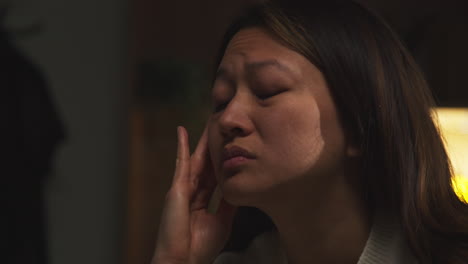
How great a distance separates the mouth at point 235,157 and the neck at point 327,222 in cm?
9

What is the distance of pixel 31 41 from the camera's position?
75.3 inches

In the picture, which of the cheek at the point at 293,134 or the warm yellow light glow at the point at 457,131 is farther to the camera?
the warm yellow light glow at the point at 457,131

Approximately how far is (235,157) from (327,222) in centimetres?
20

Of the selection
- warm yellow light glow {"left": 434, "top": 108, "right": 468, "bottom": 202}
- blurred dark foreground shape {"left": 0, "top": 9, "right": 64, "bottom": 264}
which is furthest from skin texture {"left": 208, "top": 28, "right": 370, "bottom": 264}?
blurred dark foreground shape {"left": 0, "top": 9, "right": 64, "bottom": 264}

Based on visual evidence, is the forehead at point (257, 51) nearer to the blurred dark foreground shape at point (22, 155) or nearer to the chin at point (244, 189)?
the chin at point (244, 189)

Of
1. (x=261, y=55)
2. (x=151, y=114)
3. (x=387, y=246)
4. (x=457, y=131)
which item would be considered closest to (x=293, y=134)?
(x=261, y=55)

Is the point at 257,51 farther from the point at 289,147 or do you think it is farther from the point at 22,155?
the point at 22,155

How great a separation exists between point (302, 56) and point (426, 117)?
0.24 metres

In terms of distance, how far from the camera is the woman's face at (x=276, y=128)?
2.89 feet

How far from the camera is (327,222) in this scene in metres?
0.96

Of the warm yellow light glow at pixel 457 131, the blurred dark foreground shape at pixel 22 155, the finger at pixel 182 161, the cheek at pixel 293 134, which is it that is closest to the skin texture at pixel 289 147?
the cheek at pixel 293 134

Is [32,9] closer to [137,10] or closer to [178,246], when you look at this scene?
[137,10]

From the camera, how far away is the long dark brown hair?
0.90 m

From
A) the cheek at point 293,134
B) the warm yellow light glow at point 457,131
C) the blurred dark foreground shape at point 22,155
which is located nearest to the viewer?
the cheek at point 293,134
